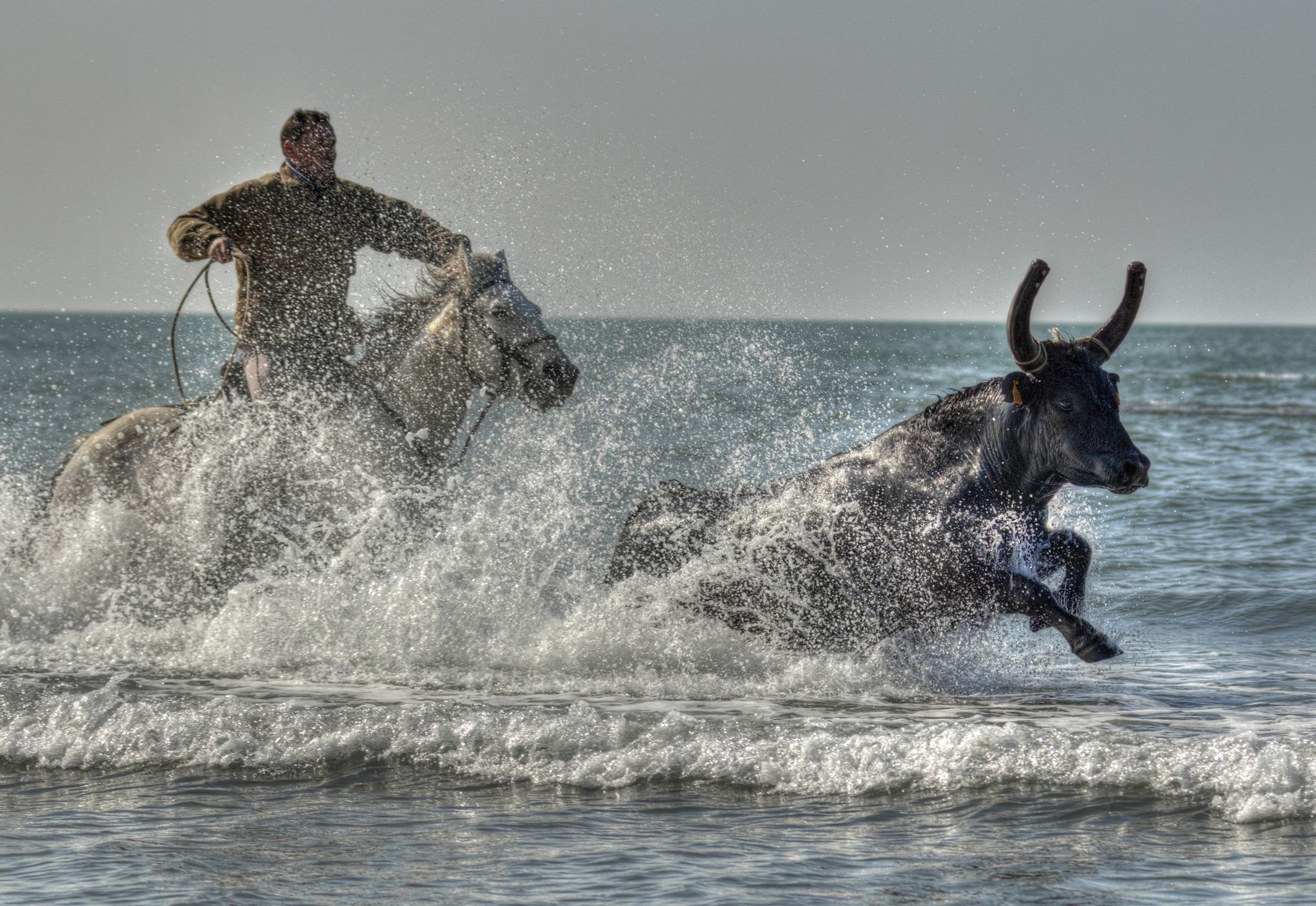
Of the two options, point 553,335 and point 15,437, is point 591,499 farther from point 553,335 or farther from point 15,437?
point 15,437

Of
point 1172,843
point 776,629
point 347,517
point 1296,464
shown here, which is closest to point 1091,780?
point 1172,843

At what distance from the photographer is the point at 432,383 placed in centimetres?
741

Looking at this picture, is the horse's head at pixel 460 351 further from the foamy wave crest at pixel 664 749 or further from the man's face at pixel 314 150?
the foamy wave crest at pixel 664 749

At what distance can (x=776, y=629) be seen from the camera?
7.44 metres

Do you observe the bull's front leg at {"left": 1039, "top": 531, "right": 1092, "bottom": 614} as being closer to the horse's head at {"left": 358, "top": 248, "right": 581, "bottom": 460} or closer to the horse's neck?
the horse's head at {"left": 358, "top": 248, "right": 581, "bottom": 460}

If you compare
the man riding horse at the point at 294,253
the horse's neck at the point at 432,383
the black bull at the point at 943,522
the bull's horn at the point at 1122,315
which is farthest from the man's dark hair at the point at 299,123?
the bull's horn at the point at 1122,315

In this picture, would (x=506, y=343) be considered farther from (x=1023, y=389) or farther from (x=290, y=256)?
(x=1023, y=389)

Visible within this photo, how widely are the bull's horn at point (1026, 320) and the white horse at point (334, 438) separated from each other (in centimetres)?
209

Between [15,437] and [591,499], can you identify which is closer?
[591,499]

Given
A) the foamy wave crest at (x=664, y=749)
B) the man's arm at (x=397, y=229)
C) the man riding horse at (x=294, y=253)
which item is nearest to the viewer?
the foamy wave crest at (x=664, y=749)

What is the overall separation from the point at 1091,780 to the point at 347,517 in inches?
154

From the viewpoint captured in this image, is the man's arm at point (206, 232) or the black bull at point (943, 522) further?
the man's arm at point (206, 232)

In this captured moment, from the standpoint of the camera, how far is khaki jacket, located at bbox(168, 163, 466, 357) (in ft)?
25.3

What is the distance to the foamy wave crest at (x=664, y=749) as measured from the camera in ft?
18.1
